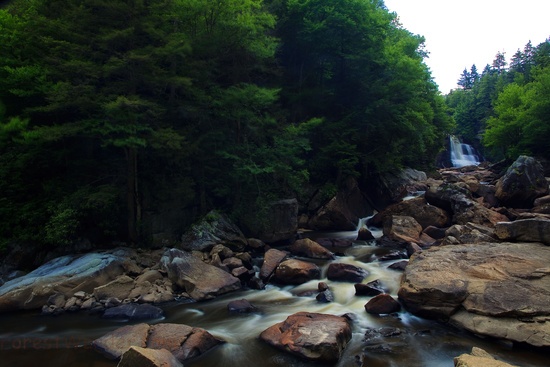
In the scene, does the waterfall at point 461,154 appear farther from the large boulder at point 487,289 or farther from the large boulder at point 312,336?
the large boulder at point 312,336

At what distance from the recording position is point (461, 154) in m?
51.7

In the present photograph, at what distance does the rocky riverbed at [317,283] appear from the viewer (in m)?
7.03

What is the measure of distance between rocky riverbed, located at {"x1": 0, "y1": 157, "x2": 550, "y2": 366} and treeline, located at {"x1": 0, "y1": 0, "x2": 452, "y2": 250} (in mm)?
1849

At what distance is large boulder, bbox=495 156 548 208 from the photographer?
17562mm

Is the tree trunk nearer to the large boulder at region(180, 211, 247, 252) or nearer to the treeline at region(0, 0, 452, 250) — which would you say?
the treeline at region(0, 0, 452, 250)

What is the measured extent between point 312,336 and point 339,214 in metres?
11.6

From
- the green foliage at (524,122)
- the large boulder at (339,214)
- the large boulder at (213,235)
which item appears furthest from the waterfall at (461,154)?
the large boulder at (213,235)

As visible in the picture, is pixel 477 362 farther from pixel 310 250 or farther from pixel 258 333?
pixel 310 250

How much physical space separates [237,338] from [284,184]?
9989 millimetres

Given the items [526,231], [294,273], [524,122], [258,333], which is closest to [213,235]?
[294,273]

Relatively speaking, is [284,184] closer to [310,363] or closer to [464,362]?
[310,363]

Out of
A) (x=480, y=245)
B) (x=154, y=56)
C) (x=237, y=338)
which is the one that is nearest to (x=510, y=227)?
(x=480, y=245)

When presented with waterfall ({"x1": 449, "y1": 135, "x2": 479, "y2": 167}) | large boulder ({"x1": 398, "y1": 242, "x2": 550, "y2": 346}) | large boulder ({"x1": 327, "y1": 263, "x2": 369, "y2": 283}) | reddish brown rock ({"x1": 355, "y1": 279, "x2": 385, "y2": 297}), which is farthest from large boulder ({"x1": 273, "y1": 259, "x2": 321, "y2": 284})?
waterfall ({"x1": 449, "y1": 135, "x2": 479, "y2": 167})

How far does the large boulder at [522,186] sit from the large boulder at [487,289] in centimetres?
920
